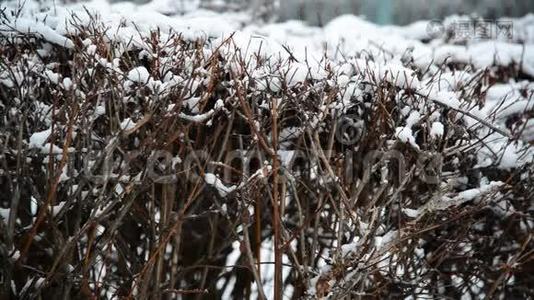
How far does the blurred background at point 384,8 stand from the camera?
1198 cm

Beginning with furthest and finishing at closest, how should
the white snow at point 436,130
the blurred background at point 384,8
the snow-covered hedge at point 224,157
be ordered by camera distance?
the blurred background at point 384,8, the white snow at point 436,130, the snow-covered hedge at point 224,157

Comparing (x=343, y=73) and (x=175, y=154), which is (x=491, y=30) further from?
(x=175, y=154)

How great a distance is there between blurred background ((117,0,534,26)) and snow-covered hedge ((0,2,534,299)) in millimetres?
6983

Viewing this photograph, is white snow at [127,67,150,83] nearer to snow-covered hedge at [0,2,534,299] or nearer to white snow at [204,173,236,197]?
snow-covered hedge at [0,2,534,299]

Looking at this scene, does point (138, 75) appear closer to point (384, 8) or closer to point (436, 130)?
point (436, 130)

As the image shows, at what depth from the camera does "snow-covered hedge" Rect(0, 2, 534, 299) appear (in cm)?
374

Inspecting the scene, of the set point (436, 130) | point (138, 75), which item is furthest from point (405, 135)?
point (138, 75)

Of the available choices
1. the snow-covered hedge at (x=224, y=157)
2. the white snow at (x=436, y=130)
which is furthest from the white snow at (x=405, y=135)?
the white snow at (x=436, y=130)

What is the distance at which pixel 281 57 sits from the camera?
4359mm

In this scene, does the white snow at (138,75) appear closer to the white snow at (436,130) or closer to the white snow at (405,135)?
the white snow at (405,135)

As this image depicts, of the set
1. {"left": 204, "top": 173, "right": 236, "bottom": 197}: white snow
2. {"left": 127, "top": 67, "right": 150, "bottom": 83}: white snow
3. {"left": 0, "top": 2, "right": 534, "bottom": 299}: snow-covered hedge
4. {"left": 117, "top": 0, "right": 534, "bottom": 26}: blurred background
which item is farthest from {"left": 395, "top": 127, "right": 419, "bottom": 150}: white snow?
{"left": 117, "top": 0, "right": 534, "bottom": 26}: blurred background

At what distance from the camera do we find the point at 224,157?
14.5 feet

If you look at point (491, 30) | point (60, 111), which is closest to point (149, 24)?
point (60, 111)

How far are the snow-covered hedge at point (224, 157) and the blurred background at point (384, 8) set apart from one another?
22.9 ft
